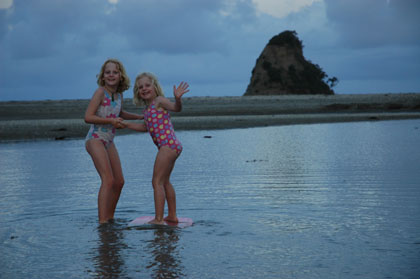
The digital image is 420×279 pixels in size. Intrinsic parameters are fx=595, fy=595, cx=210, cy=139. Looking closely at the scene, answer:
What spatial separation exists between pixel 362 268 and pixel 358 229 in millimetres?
1213

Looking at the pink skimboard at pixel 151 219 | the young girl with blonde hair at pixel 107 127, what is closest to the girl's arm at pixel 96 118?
the young girl with blonde hair at pixel 107 127

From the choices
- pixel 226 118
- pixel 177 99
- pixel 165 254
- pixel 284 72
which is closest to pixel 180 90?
pixel 177 99

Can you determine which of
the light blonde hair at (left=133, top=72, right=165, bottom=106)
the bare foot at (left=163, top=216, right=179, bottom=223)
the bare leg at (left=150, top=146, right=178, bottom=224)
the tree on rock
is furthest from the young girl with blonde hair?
the tree on rock

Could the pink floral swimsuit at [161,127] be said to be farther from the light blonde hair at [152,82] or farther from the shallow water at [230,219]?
the shallow water at [230,219]

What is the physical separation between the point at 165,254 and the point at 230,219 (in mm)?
1392

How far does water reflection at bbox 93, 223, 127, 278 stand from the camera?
4.12m

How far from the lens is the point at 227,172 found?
364 inches

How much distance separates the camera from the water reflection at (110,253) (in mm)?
4125

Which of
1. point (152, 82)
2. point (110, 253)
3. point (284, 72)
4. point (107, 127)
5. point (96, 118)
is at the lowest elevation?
point (110, 253)

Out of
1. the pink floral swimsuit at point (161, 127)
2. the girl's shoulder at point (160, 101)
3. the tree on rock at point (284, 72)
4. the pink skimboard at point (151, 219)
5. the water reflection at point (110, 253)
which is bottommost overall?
the water reflection at point (110, 253)

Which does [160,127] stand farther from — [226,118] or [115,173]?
[226,118]

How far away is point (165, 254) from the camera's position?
4.59 metres

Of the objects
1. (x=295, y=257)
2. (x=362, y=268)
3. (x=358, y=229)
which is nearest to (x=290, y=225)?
(x=358, y=229)

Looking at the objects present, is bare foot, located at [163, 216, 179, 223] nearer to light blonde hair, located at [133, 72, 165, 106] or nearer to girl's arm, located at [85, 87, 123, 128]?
girl's arm, located at [85, 87, 123, 128]
